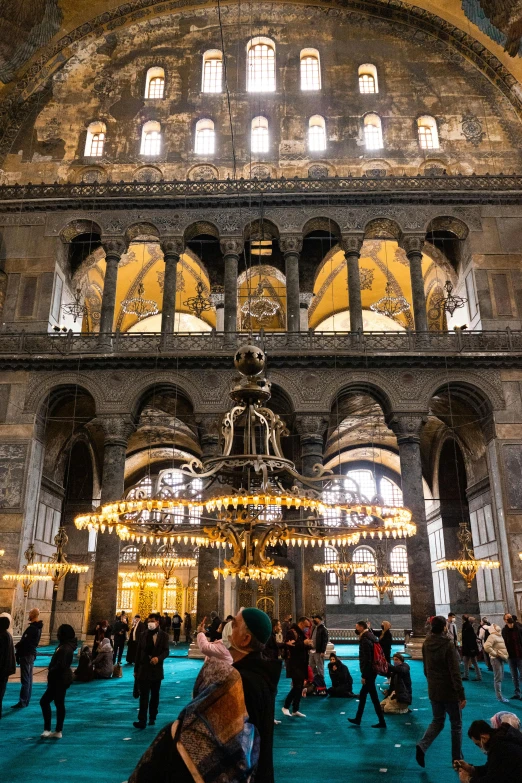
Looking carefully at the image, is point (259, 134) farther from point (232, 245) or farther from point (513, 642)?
point (513, 642)

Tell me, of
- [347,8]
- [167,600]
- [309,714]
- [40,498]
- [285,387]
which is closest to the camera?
[309,714]

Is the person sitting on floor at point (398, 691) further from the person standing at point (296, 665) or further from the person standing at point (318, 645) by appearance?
the person standing at point (318, 645)

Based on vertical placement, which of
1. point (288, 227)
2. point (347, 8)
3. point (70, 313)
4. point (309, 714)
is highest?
point (347, 8)

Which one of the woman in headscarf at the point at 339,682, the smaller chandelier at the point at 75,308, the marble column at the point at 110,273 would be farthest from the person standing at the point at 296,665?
the smaller chandelier at the point at 75,308

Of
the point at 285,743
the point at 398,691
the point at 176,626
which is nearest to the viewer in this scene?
the point at 285,743

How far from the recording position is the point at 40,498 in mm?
18922

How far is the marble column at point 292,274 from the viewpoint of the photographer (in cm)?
1833

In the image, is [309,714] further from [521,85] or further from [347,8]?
[347,8]

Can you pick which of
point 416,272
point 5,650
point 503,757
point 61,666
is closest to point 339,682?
point 61,666

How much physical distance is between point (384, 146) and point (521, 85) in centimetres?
471

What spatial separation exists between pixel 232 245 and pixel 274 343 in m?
3.54

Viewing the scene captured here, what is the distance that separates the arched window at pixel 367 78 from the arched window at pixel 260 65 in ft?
9.64

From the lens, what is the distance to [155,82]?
72.1 ft

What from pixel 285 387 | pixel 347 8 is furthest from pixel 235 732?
pixel 347 8
